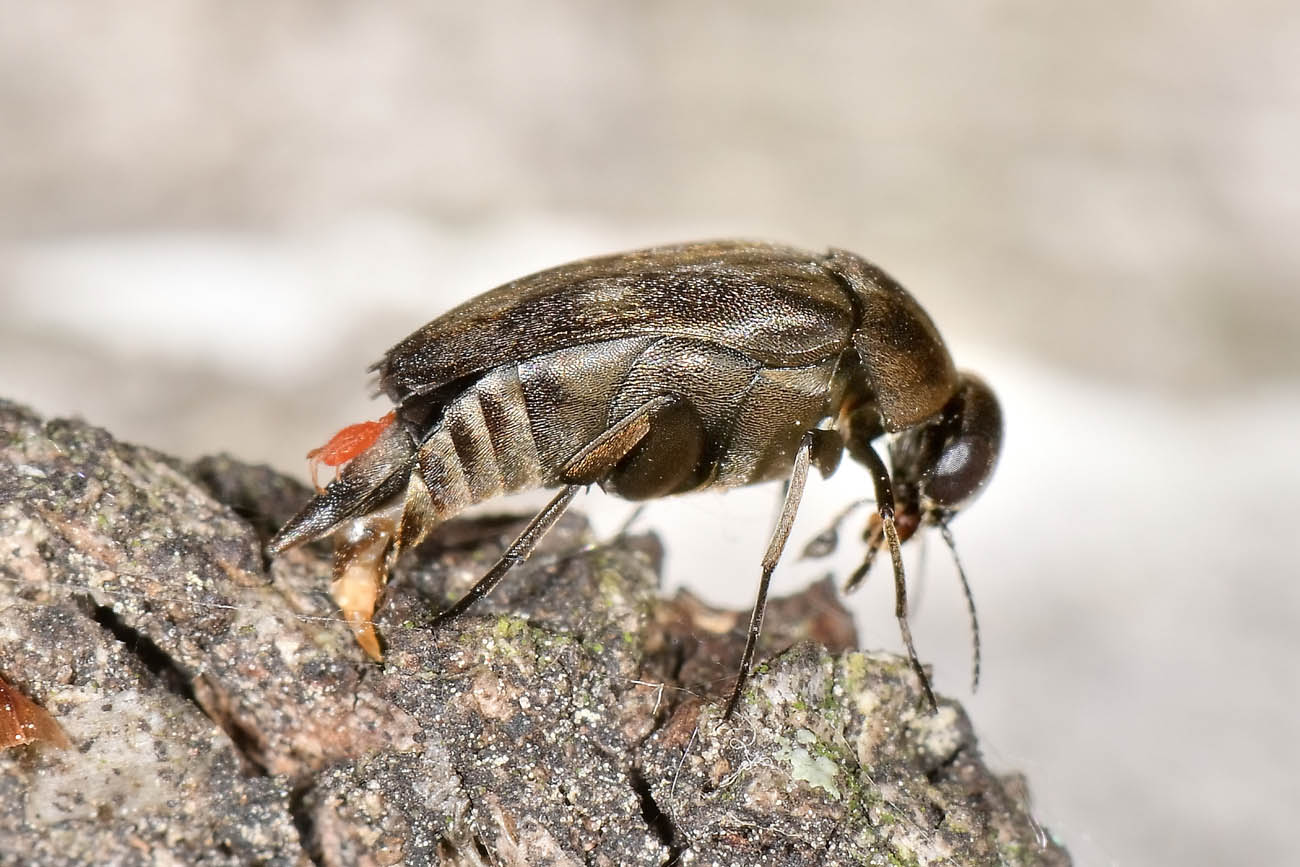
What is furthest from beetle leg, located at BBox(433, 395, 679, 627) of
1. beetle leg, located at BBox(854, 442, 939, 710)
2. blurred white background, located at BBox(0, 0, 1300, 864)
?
blurred white background, located at BBox(0, 0, 1300, 864)

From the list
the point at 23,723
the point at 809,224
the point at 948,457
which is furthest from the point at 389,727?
the point at 809,224

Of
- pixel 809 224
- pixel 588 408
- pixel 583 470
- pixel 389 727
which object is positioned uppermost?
pixel 809 224

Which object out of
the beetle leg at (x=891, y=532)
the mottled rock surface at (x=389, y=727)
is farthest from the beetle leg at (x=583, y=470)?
the beetle leg at (x=891, y=532)

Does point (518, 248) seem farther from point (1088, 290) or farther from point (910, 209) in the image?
point (1088, 290)

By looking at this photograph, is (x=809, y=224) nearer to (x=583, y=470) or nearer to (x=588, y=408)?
(x=588, y=408)

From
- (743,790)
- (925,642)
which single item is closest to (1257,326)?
(925,642)

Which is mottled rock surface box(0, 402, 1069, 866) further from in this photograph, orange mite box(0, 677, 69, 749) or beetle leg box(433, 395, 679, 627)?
beetle leg box(433, 395, 679, 627)
